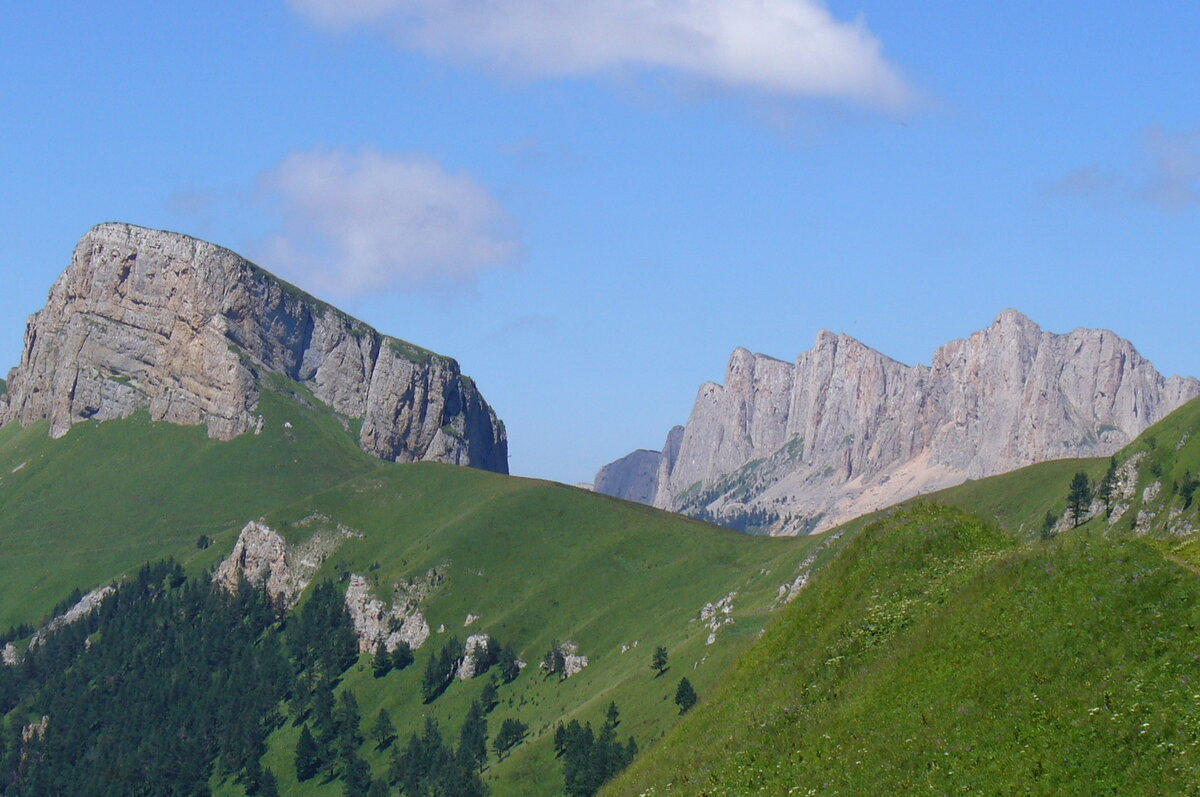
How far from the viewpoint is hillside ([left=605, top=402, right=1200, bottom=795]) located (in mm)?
40719

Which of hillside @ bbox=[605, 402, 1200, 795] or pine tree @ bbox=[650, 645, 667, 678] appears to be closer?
hillside @ bbox=[605, 402, 1200, 795]

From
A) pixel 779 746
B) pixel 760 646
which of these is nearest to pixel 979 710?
pixel 779 746

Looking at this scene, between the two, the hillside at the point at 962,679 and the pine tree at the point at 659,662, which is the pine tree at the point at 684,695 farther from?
the hillside at the point at 962,679

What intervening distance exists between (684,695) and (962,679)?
122146mm

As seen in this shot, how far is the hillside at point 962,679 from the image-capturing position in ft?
134

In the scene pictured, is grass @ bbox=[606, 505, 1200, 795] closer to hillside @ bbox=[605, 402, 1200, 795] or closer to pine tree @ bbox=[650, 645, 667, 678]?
hillside @ bbox=[605, 402, 1200, 795]

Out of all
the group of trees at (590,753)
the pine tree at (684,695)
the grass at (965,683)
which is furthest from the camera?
the pine tree at (684,695)

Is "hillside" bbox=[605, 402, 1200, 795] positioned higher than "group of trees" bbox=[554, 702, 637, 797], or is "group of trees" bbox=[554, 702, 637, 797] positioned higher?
"hillside" bbox=[605, 402, 1200, 795]

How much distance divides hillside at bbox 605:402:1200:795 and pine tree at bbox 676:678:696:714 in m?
107

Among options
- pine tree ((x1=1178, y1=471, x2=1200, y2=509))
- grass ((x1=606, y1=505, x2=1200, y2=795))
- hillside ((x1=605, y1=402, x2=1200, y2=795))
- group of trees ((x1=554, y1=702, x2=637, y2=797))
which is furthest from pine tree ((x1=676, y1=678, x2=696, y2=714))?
grass ((x1=606, y1=505, x2=1200, y2=795))

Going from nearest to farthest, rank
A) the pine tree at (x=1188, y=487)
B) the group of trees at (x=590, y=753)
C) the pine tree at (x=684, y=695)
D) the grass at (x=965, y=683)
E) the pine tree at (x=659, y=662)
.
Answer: the grass at (x=965, y=683) < the group of trees at (x=590, y=753) < the pine tree at (x=684, y=695) < the pine tree at (x=1188, y=487) < the pine tree at (x=659, y=662)

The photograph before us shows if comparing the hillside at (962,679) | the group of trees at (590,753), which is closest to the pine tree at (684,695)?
the group of trees at (590,753)

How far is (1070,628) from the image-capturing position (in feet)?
148

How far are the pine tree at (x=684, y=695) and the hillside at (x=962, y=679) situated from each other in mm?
106709
